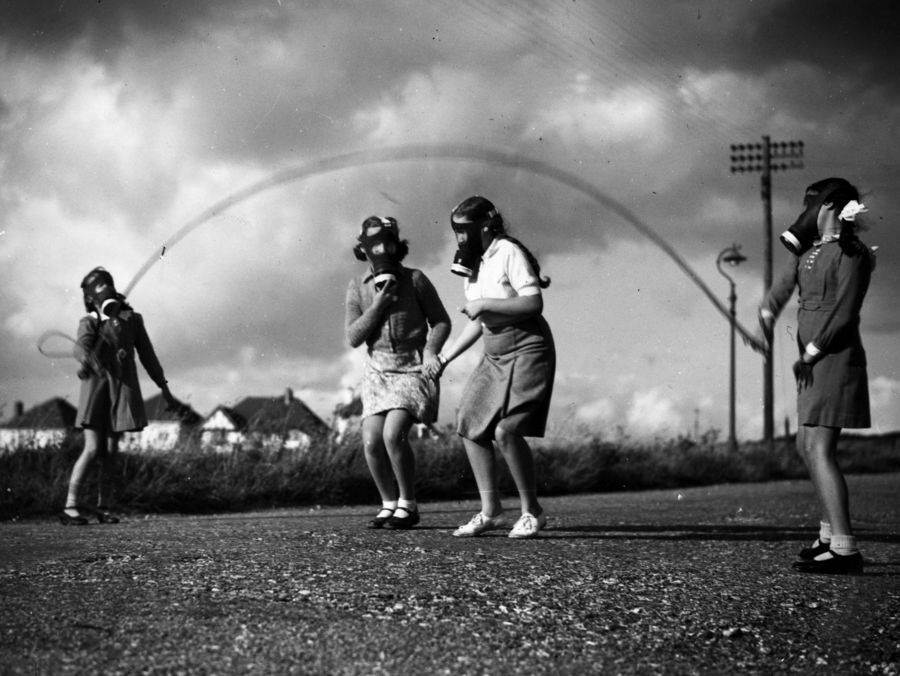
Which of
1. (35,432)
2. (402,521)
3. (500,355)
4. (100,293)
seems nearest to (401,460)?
(402,521)

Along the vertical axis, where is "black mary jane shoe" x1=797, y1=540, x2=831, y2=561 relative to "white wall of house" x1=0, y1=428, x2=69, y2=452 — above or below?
below

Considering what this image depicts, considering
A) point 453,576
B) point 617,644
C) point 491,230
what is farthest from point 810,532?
point 617,644

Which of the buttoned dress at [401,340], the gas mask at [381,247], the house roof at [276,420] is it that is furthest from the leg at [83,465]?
the house roof at [276,420]

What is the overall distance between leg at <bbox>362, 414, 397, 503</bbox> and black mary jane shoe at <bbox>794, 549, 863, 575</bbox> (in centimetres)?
259

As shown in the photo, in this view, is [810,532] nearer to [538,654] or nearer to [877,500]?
[538,654]

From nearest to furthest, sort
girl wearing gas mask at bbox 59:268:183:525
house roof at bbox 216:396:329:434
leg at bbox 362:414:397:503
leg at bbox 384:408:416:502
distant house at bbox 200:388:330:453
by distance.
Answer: leg at bbox 384:408:416:502 → leg at bbox 362:414:397:503 → girl wearing gas mask at bbox 59:268:183:525 → distant house at bbox 200:388:330:453 → house roof at bbox 216:396:329:434

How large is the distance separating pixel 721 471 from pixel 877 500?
961cm

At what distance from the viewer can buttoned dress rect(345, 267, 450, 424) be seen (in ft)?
20.2

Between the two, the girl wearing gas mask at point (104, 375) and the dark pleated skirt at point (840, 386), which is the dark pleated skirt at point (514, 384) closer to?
the dark pleated skirt at point (840, 386)

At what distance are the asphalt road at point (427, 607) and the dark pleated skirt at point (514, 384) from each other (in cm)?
63

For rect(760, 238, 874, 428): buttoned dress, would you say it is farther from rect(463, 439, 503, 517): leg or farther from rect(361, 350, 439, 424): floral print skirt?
rect(361, 350, 439, 424): floral print skirt

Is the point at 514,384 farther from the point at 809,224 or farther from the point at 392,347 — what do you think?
the point at 809,224

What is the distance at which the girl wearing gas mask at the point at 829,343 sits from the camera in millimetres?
4520

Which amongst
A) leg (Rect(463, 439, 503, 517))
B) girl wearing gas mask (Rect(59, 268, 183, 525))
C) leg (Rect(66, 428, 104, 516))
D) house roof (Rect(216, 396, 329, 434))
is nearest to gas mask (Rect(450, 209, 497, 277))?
leg (Rect(463, 439, 503, 517))
